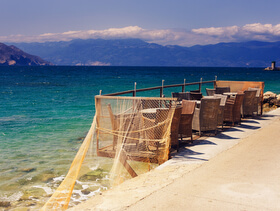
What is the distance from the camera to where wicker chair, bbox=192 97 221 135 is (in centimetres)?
830

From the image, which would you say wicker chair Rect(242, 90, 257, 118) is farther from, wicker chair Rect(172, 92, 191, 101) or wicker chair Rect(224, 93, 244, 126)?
wicker chair Rect(172, 92, 191, 101)

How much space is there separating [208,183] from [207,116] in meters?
3.71

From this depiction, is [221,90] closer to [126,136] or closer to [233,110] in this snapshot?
[233,110]

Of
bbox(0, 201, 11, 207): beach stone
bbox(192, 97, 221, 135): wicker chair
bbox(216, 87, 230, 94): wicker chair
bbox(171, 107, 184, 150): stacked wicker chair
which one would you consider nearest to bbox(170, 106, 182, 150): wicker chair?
bbox(171, 107, 184, 150): stacked wicker chair

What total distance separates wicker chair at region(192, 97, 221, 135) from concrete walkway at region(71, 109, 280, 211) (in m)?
0.96

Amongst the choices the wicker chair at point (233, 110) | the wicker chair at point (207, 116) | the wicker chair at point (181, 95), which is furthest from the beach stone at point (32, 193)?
the wicker chair at point (233, 110)

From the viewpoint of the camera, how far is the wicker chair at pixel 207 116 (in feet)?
27.2

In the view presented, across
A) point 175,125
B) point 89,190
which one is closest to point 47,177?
point 89,190

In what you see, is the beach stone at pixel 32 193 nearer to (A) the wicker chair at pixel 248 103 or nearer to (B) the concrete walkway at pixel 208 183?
(B) the concrete walkway at pixel 208 183

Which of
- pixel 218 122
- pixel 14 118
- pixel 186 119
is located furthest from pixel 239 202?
pixel 14 118

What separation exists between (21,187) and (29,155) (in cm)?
278

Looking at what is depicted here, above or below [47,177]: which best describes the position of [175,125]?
above

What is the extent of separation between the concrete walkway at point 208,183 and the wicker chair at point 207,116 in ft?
3.15

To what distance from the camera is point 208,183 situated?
4.86 metres
